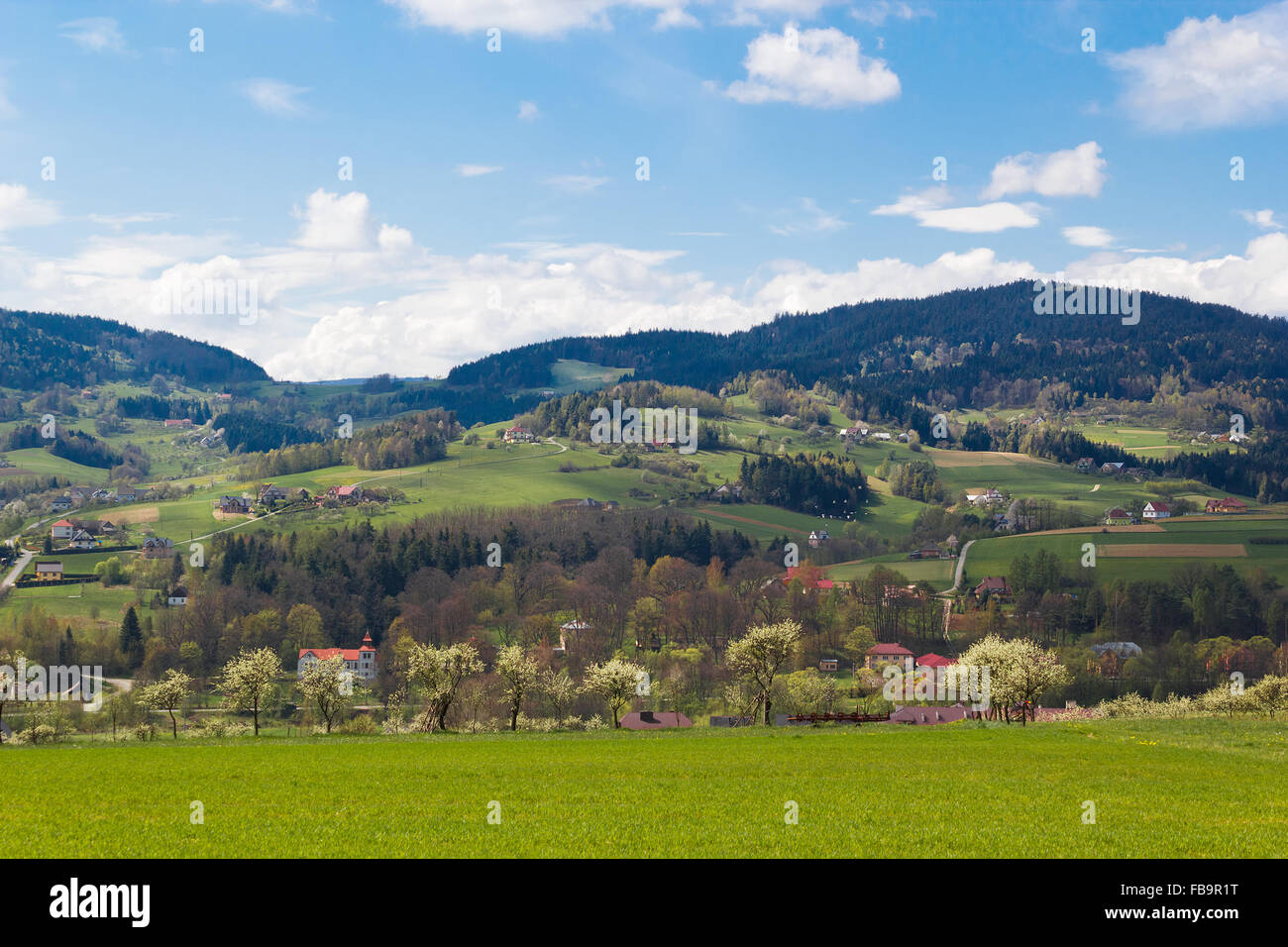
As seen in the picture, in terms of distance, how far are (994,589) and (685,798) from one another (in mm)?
147185

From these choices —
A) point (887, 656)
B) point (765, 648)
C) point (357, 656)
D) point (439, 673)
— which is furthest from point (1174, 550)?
point (439, 673)

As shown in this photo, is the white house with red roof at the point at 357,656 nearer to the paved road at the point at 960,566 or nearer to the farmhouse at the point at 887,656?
the farmhouse at the point at 887,656

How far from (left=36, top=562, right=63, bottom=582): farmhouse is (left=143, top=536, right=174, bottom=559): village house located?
1463 centimetres

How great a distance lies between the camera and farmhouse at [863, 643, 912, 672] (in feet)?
445

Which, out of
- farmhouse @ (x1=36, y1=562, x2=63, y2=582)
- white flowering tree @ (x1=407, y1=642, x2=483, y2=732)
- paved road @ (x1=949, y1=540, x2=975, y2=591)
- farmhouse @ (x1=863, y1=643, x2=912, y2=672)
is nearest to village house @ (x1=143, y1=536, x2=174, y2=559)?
farmhouse @ (x1=36, y1=562, x2=63, y2=582)

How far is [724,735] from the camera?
54.3 meters

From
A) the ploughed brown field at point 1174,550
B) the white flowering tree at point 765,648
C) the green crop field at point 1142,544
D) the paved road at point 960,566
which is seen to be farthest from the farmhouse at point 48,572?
the ploughed brown field at point 1174,550

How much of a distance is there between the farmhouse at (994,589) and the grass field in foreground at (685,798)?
117 metres

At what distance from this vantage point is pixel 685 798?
2705cm

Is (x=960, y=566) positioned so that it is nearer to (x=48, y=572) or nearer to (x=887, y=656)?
(x=887, y=656)
